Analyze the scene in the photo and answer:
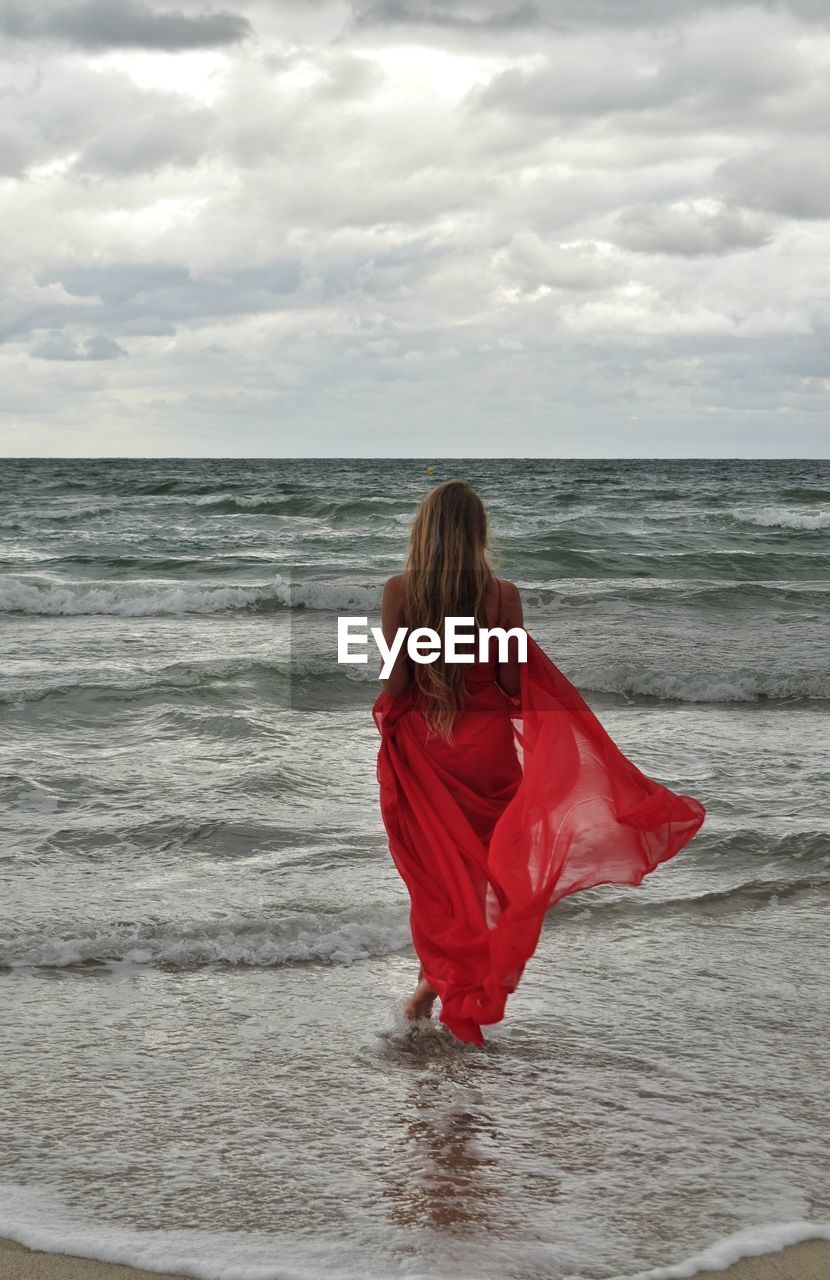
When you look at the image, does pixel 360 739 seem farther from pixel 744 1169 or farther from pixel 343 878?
pixel 744 1169

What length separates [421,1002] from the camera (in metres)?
4.13

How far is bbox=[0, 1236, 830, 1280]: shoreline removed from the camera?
2.79 m

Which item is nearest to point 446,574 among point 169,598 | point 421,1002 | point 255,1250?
point 421,1002

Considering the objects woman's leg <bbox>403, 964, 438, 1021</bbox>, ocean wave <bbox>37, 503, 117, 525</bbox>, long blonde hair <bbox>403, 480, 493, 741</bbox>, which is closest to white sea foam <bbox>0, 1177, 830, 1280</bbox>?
woman's leg <bbox>403, 964, 438, 1021</bbox>

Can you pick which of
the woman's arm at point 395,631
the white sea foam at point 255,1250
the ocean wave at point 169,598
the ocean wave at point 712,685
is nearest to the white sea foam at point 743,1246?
the white sea foam at point 255,1250

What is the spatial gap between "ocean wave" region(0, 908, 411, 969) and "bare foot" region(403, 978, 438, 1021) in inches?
27.5

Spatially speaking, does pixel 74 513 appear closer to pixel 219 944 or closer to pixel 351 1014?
pixel 219 944

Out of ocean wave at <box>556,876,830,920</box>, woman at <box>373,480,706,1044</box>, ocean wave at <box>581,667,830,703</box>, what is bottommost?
ocean wave at <box>556,876,830,920</box>

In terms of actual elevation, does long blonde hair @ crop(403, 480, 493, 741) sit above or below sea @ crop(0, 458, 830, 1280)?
above

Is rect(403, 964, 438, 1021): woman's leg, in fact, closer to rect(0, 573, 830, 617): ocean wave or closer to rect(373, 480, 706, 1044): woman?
rect(373, 480, 706, 1044): woman

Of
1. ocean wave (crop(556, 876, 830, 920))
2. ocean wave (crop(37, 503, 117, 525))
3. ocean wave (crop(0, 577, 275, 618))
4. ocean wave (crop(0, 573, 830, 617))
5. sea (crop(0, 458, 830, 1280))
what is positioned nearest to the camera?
sea (crop(0, 458, 830, 1280))

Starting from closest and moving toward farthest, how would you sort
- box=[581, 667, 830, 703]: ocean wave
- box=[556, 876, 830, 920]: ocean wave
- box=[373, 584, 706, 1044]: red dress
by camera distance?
box=[373, 584, 706, 1044]: red dress
box=[556, 876, 830, 920]: ocean wave
box=[581, 667, 830, 703]: ocean wave

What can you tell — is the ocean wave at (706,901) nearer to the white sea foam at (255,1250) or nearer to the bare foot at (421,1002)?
the bare foot at (421,1002)

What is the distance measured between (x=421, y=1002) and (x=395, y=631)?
50.1 inches
